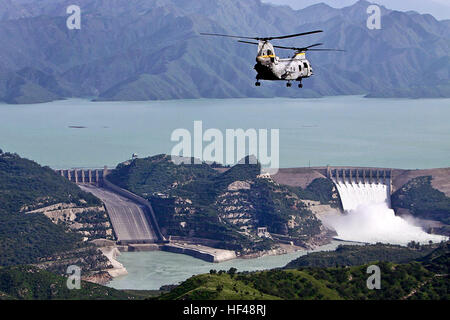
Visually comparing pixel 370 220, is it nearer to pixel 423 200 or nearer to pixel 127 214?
pixel 423 200

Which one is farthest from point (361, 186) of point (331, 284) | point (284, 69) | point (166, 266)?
point (284, 69)

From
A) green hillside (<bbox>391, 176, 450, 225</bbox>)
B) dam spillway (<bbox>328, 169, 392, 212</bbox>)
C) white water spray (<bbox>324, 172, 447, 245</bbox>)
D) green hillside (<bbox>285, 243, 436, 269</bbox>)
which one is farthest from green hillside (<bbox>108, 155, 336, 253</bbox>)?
green hillside (<bbox>285, 243, 436, 269</bbox>)

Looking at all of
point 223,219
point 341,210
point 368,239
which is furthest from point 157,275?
point 341,210

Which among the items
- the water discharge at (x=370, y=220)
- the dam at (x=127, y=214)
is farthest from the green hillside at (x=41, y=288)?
the water discharge at (x=370, y=220)

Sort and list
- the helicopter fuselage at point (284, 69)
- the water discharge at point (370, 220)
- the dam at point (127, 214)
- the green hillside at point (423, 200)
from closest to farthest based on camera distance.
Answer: the helicopter fuselage at point (284, 69) → the dam at point (127, 214) → the water discharge at point (370, 220) → the green hillside at point (423, 200)

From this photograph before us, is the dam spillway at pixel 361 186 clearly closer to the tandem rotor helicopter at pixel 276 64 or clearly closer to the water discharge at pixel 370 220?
the water discharge at pixel 370 220

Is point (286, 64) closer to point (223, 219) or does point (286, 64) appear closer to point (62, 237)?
point (62, 237)

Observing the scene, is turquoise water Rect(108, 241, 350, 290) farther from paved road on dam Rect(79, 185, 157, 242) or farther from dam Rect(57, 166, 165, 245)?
paved road on dam Rect(79, 185, 157, 242)
